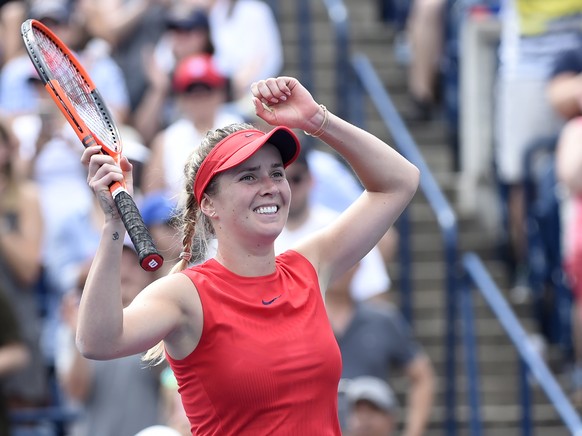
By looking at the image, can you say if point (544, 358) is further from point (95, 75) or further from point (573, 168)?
point (95, 75)

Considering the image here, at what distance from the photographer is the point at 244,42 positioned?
31.4 ft

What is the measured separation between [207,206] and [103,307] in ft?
1.97

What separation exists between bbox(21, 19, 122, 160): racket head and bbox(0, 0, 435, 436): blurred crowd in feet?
3.78

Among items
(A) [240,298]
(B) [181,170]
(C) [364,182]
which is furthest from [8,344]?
(A) [240,298]

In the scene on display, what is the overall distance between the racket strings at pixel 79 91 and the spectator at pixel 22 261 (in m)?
3.31

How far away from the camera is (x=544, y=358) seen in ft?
28.3

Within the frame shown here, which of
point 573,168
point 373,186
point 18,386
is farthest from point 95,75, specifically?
point 373,186

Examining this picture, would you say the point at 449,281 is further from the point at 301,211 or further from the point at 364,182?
the point at 364,182

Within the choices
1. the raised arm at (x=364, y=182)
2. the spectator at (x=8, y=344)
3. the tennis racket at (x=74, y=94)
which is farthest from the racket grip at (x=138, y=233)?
the spectator at (x=8, y=344)

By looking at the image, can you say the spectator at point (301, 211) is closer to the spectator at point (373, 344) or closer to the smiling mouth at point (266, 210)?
the spectator at point (373, 344)

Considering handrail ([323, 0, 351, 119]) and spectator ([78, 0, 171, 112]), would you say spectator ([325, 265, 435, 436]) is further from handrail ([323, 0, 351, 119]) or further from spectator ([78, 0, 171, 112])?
spectator ([78, 0, 171, 112])

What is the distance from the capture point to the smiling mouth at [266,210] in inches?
153

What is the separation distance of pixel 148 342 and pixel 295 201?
329 centimetres

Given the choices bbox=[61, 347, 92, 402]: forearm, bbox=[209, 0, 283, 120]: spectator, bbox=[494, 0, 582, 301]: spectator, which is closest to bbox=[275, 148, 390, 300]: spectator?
bbox=[61, 347, 92, 402]: forearm
